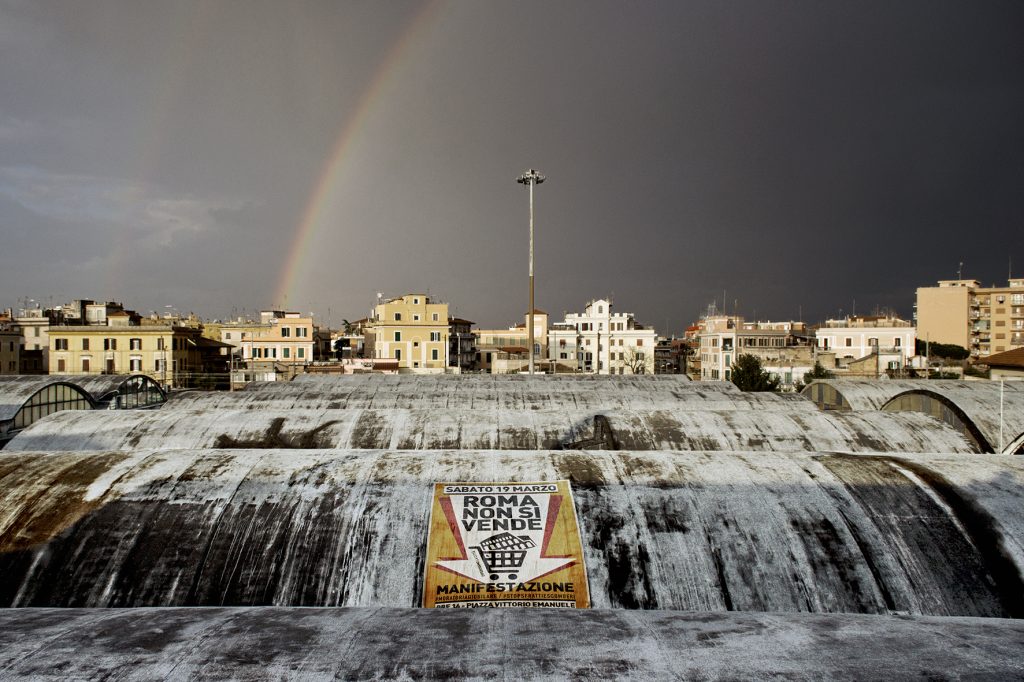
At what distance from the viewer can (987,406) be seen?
2006cm

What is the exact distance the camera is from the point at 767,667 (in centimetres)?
396

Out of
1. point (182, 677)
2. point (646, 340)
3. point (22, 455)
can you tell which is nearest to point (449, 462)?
point (182, 677)

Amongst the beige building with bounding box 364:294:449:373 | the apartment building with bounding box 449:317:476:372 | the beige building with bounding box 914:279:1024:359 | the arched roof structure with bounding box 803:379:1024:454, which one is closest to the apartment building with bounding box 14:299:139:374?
the beige building with bounding box 364:294:449:373

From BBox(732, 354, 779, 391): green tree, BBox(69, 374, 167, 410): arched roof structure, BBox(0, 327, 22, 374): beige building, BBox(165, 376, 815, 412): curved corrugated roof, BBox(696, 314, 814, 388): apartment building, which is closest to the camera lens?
BBox(165, 376, 815, 412): curved corrugated roof

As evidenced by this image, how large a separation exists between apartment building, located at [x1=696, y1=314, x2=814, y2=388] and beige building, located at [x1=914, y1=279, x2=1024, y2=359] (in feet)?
77.7

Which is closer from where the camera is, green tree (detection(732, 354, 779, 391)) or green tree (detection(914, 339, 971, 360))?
green tree (detection(732, 354, 779, 391))

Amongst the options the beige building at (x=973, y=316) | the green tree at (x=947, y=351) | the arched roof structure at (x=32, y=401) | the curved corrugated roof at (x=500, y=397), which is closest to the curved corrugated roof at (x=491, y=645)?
the curved corrugated roof at (x=500, y=397)

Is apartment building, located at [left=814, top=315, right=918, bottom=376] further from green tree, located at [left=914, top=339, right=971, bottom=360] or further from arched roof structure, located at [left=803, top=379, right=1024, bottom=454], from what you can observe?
arched roof structure, located at [left=803, top=379, right=1024, bottom=454]

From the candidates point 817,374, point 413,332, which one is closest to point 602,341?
point 413,332

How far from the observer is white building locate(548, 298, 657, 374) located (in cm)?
7562

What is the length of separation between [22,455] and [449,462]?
5.70 m

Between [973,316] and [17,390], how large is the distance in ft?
319

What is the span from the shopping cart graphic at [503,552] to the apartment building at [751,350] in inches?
1946

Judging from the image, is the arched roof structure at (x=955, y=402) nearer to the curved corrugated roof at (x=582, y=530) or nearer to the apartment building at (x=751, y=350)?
the curved corrugated roof at (x=582, y=530)
